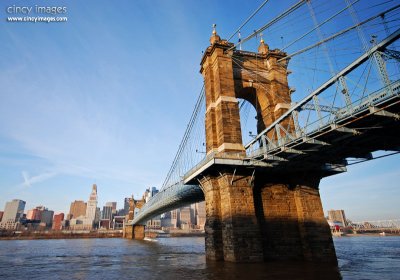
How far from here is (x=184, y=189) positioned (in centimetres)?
3834

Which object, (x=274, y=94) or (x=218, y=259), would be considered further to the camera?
(x=274, y=94)

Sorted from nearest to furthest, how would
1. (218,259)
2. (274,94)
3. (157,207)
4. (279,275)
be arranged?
(279,275)
(218,259)
(274,94)
(157,207)

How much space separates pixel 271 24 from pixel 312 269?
71.4 feet

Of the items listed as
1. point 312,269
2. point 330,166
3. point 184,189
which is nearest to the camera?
point 312,269

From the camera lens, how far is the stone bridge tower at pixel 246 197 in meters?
21.7

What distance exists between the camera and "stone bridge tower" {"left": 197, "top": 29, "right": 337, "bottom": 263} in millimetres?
21672

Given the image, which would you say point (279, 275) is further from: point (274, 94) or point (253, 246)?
point (274, 94)

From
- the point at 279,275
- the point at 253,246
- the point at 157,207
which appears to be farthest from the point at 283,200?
the point at 157,207

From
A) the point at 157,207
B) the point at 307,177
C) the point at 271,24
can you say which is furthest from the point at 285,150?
the point at 157,207

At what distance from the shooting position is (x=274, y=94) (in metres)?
29.4

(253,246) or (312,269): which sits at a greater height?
(253,246)

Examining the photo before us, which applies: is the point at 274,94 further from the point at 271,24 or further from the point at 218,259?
the point at 218,259

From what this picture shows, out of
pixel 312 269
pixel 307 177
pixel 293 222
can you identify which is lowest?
pixel 312 269

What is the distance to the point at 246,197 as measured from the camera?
22.5 metres
